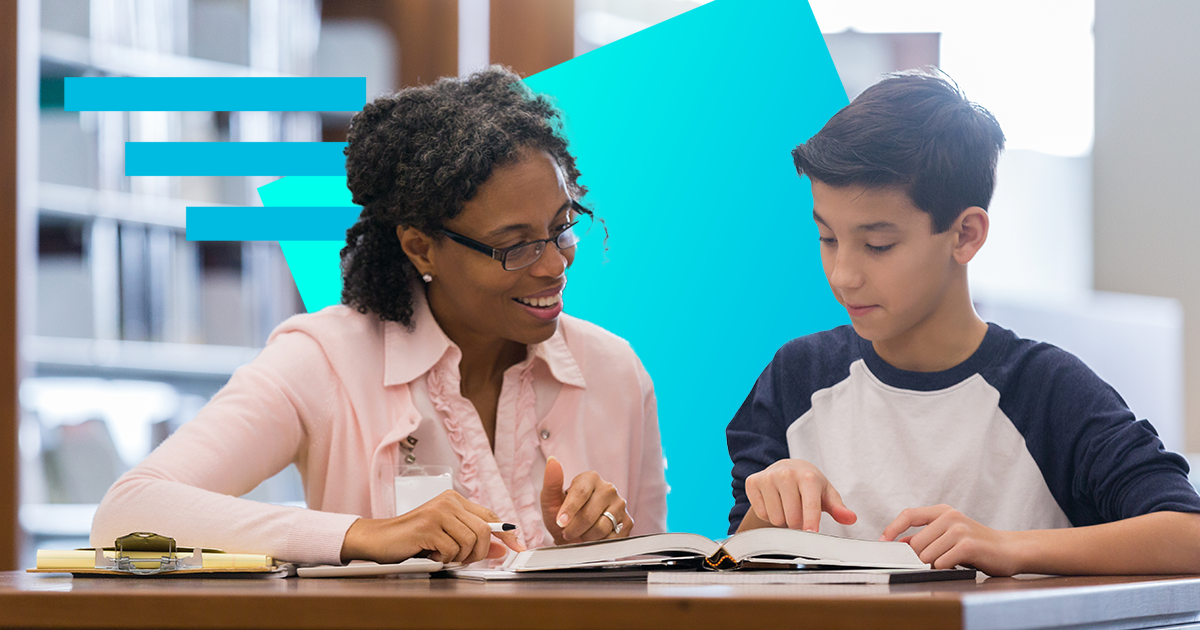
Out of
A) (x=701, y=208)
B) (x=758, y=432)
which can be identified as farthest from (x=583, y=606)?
(x=701, y=208)

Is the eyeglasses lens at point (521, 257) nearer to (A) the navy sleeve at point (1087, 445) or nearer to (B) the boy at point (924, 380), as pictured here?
(B) the boy at point (924, 380)

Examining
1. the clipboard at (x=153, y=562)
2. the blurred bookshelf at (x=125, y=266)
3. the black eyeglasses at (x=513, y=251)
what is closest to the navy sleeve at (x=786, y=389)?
the black eyeglasses at (x=513, y=251)

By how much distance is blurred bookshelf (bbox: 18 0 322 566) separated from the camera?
265cm

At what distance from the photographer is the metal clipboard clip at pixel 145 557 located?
1.07 meters

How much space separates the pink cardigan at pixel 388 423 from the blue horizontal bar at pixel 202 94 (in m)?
0.84

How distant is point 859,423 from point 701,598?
0.82 metres

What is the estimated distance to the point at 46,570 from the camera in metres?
1.11

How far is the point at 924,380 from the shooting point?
1.43 m

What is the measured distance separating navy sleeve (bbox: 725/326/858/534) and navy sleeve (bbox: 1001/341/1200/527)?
24cm

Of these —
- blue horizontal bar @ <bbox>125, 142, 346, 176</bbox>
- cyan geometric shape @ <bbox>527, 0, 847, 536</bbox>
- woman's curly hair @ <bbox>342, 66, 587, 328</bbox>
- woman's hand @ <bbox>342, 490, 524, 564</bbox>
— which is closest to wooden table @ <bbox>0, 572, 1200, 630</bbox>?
woman's hand @ <bbox>342, 490, 524, 564</bbox>

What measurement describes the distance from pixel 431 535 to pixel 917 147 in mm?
824

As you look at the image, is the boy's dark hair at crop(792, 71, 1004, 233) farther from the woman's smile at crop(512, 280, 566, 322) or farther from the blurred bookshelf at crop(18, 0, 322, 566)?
the blurred bookshelf at crop(18, 0, 322, 566)

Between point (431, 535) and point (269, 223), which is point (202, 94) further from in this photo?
point (431, 535)

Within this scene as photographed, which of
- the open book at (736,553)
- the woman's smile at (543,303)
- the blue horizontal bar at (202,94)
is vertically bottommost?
the open book at (736,553)
